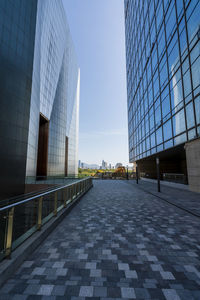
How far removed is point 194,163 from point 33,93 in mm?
24207

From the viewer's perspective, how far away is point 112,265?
2.83 meters

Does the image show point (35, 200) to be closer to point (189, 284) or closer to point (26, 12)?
point (189, 284)

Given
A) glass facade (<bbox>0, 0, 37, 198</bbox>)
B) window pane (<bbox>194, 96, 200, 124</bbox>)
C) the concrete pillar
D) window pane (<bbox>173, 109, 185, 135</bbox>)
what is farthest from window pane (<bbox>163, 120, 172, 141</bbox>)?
glass facade (<bbox>0, 0, 37, 198</bbox>)

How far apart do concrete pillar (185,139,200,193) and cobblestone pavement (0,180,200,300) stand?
25.4 ft

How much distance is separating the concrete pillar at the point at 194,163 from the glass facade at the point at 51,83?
70.8 ft

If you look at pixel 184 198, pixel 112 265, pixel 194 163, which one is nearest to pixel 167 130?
pixel 194 163

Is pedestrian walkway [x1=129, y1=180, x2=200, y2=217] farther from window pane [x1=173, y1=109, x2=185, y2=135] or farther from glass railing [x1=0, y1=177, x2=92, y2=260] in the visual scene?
glass railing [x1=0, y1=177, x2=92, y2=260]

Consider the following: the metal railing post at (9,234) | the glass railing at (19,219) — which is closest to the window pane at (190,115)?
the glass railing at (19,219)

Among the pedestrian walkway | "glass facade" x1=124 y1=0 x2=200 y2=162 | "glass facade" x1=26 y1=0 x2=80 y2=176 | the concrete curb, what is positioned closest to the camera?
the concrete curb

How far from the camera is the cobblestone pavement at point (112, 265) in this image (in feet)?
7.16

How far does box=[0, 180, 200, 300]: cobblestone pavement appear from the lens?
2184 mm

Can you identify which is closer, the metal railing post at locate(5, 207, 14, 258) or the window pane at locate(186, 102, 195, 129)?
the metal railing post at locate(5, 207, 14, 258)

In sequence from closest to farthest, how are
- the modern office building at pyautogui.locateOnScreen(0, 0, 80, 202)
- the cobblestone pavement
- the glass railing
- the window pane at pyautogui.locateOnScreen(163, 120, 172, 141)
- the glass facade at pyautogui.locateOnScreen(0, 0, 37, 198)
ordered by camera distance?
1. the cobblestone pavement
2. the glass railing
3. the glass facade at pyautogui.locateOnScreen(0, 0, 37, 198)
4. the modern office building at pyautogui.locateOnScreen(0, 0, 80, 202)
5. the window pane at pyautogui.locateOnScreen(163, 120, 172, 141)

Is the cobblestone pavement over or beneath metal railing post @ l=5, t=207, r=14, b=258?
beneath
